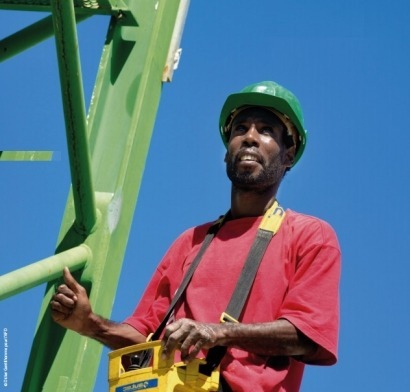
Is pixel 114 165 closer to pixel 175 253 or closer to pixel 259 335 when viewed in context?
pixel 175 253

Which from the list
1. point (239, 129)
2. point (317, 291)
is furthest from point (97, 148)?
point (317, 291)

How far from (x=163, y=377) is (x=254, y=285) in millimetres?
727

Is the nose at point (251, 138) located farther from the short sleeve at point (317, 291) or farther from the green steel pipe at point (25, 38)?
the green steel pipe at point (25, 38)

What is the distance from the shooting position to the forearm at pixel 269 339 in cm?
595

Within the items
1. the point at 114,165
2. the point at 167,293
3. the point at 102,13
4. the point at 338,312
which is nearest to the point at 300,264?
the point at 338,312

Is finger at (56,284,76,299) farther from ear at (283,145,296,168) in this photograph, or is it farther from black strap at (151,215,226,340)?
ear at (283,145,296,168)

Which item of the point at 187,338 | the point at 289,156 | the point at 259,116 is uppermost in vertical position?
the point at 259,116

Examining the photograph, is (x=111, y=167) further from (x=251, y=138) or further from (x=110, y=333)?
(x=110, y=333)

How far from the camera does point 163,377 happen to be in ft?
19.2

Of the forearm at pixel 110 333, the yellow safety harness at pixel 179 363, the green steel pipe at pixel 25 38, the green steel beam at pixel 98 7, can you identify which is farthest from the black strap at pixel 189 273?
the green steel pipe at pixel 25 38

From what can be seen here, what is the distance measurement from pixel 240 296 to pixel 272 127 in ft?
3.43

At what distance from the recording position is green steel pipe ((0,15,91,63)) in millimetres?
7852

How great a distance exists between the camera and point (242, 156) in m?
6.74

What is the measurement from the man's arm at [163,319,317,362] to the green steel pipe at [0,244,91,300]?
93 centimetres
